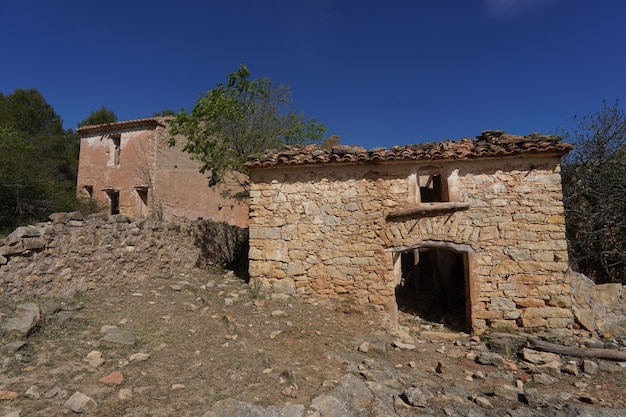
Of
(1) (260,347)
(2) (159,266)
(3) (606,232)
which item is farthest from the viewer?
(3) (606,232)

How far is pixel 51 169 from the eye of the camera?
1944 cm

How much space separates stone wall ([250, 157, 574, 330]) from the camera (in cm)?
630

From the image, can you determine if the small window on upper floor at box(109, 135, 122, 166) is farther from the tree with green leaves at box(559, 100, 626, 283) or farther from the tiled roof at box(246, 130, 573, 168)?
the tree with green leaves at box(559, 100, 626, 283)

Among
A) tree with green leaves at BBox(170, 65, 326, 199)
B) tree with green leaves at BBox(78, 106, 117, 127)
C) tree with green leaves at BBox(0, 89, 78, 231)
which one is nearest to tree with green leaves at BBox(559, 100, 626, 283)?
tree with green leaves at BBox(170, 65, 326, 199)

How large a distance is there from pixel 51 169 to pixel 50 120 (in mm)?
5435

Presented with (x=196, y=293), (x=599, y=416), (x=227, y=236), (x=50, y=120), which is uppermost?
(x=50, y=120)

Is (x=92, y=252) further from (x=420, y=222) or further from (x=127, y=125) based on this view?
(x=127, y=125)

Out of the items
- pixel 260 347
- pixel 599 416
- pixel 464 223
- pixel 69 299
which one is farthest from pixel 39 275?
pixel 599 416

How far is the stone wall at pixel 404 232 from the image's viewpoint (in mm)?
6305

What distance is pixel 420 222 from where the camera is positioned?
6.66m

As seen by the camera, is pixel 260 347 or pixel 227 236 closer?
pixel 260 347

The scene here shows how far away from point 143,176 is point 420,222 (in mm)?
13491

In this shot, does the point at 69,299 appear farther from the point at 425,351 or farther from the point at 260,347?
the point at 425,351

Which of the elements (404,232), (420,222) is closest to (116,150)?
(404,232)
